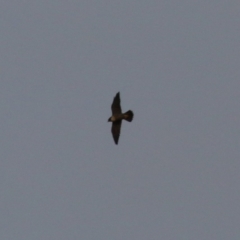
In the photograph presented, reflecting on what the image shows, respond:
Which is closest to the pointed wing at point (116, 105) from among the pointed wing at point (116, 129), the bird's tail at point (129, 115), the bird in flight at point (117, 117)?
the bird in flight at point (117, 117)

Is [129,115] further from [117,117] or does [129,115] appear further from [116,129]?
[116,129]

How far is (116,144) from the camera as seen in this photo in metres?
56.6

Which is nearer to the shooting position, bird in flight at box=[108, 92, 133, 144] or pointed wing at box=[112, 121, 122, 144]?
bird in flight at box=[108, 92, 133, 144]

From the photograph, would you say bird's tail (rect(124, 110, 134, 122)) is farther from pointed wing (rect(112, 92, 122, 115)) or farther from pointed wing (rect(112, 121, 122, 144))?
pointed wing (rect(112, 121, 122, 144))

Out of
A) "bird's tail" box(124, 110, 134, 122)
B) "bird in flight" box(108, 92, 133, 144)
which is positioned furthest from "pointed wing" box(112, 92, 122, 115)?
"bird's tail" box(124, 110, 134, 122)

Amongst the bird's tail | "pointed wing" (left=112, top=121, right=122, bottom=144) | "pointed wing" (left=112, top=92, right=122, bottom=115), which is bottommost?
"pointed wing" (left=112, top=121, right=122, bottom=144)

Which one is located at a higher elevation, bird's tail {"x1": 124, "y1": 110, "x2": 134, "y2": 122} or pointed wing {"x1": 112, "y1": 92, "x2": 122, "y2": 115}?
pointed wing {"x1": 112, "y1": 92, "x2": 122, "y2": 115}

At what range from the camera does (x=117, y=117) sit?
5656 centimetres

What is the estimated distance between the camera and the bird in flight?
5619 cm

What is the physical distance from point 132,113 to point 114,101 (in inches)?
47.8

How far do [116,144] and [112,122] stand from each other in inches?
53.1

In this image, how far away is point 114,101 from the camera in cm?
5631

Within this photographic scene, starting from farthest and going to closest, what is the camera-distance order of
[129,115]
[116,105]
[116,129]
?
1. [116,129]
2. [116,105]
3. [129,115]

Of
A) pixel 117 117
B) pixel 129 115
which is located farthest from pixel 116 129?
pixel 129 115
